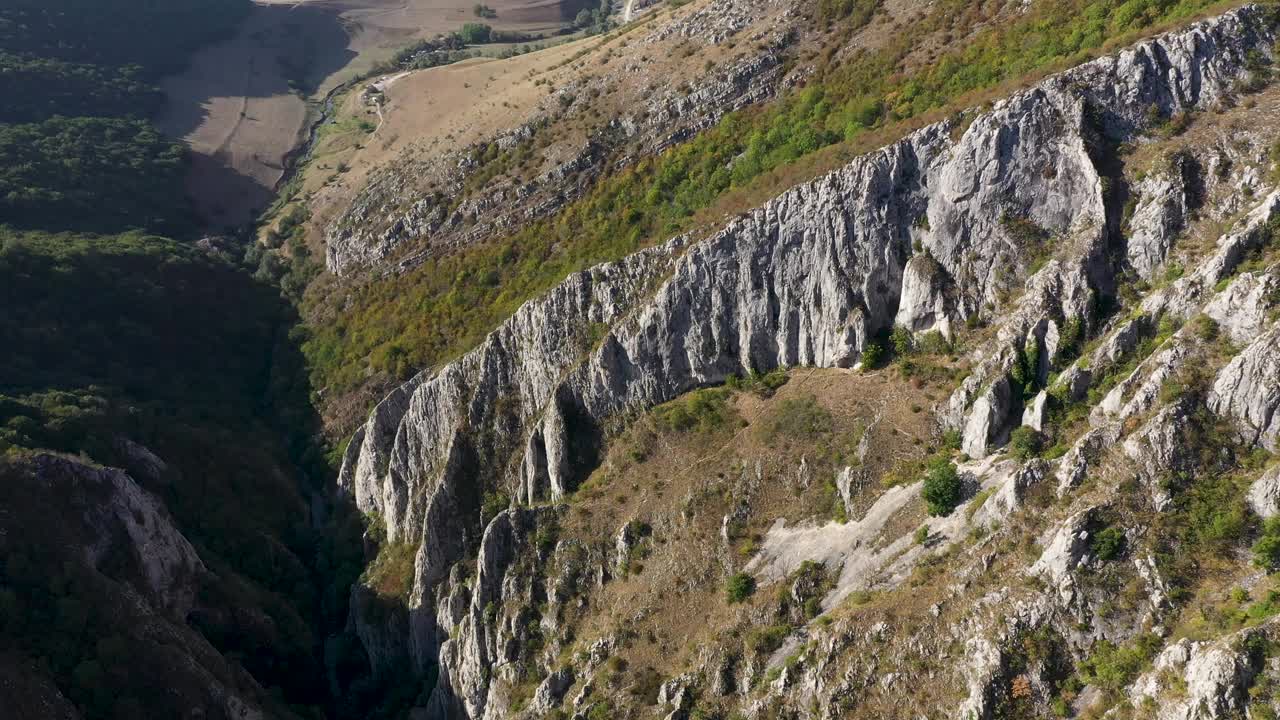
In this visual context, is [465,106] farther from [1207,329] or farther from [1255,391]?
[1255,391]

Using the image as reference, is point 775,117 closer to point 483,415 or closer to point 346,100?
point 483,415

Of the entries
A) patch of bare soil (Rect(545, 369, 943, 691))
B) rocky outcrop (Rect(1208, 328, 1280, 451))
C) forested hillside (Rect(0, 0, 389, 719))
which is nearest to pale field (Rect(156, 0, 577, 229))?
forested hillside (Rect(0, 0, 389, 719))

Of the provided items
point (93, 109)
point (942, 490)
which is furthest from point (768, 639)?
point (93, 109)

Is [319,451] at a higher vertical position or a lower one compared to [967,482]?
higher

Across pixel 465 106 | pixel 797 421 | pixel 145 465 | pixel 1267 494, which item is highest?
pixel 465 106

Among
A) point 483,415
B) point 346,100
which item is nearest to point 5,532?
point 483,415

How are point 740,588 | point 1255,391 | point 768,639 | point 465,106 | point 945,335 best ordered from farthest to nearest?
point 465,106, point 945,335, point 740,588, point 768,639, point 1255,391

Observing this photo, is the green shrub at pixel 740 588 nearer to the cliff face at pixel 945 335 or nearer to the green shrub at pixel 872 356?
the cliff face at pixel 945 335

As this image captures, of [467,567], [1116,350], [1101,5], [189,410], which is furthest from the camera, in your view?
[189,410]
